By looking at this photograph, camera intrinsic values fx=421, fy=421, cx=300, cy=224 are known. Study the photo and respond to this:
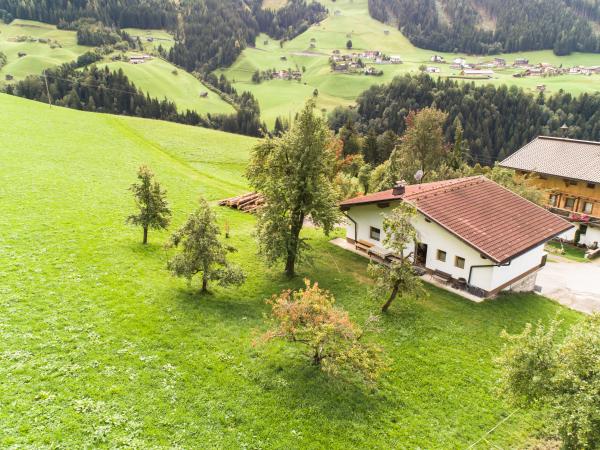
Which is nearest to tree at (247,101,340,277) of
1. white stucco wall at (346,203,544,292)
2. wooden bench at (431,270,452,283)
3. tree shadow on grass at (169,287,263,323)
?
tree shadow on grass at (169,287,263,323)

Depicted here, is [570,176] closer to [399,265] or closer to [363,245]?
[363,245]

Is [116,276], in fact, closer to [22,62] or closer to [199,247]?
[199,247]

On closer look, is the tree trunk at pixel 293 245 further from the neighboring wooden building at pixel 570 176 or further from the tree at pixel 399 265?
the neighboring wooden building at pixel 570 176

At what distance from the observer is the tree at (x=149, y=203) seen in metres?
27.5

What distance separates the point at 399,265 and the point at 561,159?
44870mm

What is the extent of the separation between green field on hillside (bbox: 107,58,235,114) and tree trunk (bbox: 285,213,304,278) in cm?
14362

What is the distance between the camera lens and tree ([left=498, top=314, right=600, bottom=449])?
40.7ft

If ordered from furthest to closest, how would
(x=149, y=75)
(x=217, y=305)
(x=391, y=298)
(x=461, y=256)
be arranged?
→ (x=149, y=75) < (x=461, y=256) < (x=391, y=298) < (x=217, y=305)

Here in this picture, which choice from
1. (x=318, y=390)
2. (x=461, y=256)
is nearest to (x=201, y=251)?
(x=318, y=390)

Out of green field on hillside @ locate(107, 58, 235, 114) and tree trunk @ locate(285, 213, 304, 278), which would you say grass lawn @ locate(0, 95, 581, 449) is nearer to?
tree trunk @ locate(285, 213, 304, 278)

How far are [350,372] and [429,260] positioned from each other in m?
13.8

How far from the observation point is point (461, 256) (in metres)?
28.9

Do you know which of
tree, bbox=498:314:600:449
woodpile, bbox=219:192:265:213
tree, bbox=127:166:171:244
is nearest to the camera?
tree, bbox=498:314:600:449

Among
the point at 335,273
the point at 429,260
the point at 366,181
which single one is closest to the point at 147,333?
the point at 335,273
